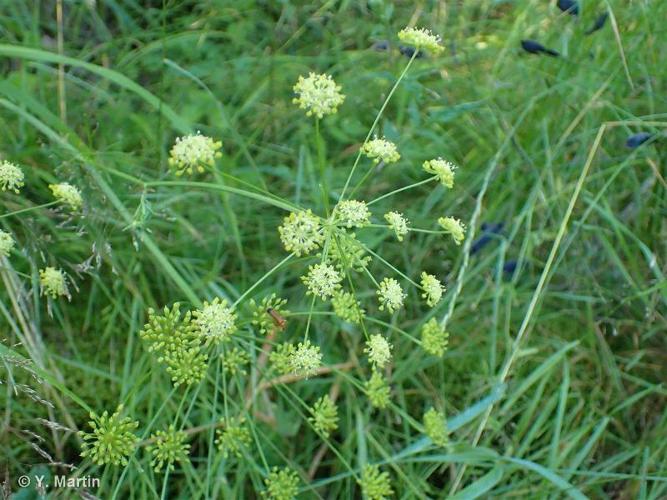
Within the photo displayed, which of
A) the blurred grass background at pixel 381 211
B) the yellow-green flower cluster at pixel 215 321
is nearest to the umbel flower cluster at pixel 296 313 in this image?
the yellow-green flower cluster at pixel 215 321

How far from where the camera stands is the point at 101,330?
86.9 inches

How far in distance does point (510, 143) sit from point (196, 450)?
1464 millimetres

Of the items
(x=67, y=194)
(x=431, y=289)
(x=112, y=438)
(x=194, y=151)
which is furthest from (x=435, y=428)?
(x=67, y=194)

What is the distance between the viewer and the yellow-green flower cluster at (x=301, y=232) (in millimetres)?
1369

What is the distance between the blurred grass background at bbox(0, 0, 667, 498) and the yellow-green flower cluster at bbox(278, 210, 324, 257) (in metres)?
0.42

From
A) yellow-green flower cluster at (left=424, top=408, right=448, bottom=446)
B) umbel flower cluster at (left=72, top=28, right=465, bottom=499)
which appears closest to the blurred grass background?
yellow-green flower cluster at (left=424, top=408, right=448, bottom=446)

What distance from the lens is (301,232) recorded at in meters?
1.37

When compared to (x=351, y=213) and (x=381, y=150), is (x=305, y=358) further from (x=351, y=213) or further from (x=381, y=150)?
(x=381, y=150)

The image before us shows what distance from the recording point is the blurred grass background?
2.01 m

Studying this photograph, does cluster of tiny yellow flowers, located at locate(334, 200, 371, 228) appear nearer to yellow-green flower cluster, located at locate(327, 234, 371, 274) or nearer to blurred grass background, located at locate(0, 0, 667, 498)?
yellow-green flower cluster, located at locate(327, 234, 371, 274)

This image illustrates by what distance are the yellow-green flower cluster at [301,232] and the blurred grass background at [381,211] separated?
0.42m

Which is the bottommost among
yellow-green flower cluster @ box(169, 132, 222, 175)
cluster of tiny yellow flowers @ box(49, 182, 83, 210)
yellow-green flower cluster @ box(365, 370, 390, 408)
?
yellow-green flower cluster @ box(365, 370, 390, 408)

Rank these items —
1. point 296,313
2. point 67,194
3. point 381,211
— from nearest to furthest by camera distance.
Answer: point 296,313 → point 67,194 → point 381,211

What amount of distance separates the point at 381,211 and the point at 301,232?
1064 mm
